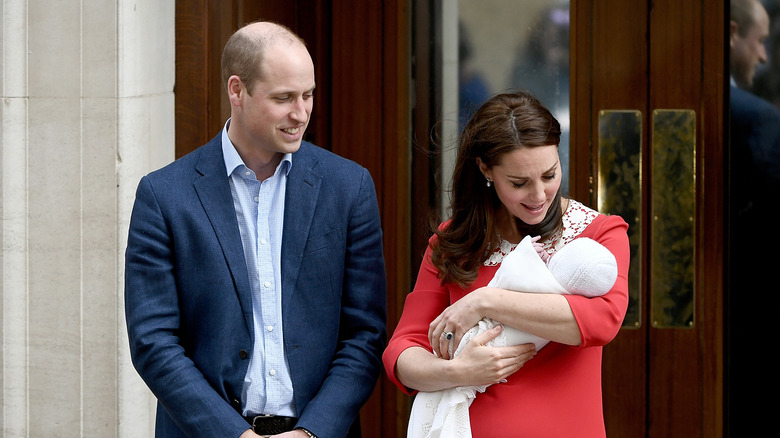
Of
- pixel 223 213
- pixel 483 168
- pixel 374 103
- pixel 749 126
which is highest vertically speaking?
pixel 374 103

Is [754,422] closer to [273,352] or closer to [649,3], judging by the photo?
[649,3]

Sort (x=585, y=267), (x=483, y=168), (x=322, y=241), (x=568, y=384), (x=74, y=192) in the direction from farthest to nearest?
(x=74, y=192) → (x=322, y=241) → (x=483, y=168) → (x=568, y=384) → (x=585, y=267)

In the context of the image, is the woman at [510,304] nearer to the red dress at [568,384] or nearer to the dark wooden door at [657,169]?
the red dress at [568,384]

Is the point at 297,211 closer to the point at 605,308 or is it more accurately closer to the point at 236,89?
the point at 236,89

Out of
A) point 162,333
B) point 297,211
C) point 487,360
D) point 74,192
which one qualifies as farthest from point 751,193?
point 74,192

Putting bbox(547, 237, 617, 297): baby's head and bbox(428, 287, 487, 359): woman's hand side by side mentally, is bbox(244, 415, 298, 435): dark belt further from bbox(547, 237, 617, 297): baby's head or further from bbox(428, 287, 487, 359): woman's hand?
bbox(547, 237, 617, 297): baby's head

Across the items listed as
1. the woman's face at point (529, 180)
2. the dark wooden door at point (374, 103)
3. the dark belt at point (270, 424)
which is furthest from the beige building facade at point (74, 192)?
the woman's face at point (529, 180)

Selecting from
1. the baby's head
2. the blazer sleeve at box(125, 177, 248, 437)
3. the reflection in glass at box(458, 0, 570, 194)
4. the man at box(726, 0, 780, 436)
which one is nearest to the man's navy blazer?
the blazer sleeve at box(125, 177, 248, 437)

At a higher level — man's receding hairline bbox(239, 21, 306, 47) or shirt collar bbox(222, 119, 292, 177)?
man's receding hairline bbox(239, 21, 306, 47)

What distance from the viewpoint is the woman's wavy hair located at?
231cm

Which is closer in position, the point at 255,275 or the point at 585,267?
the point at 585,267

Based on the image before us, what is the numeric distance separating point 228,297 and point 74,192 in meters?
0.99

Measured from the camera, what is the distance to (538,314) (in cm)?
220

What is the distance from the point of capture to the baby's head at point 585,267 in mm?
2168
